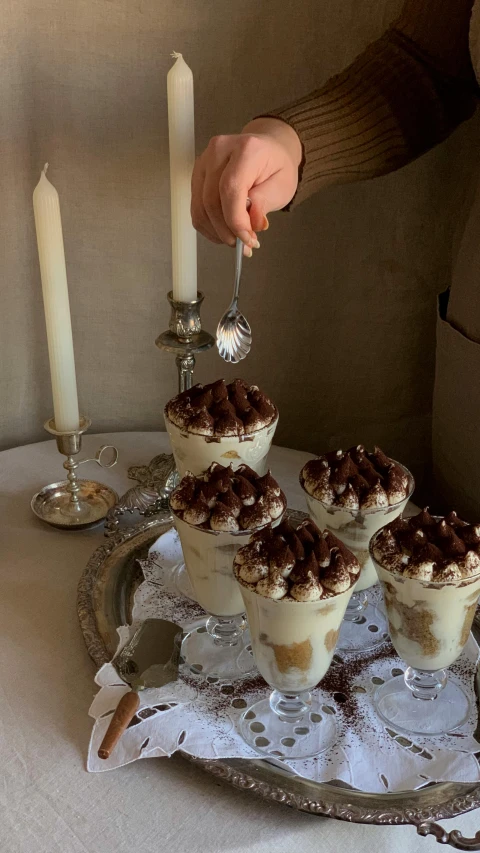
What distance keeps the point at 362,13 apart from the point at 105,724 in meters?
1.04

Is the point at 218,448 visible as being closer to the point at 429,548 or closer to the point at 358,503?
the point at 358,503

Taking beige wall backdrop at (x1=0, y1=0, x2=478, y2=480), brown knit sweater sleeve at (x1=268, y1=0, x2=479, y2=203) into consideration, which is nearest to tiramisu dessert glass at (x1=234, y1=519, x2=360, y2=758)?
brown knit sweater sleeve at (x1=268, y1=0, x2=479, y2=203)

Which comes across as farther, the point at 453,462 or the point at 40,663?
the point at 453,462

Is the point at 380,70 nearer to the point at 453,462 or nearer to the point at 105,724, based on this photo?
the point at 453,462

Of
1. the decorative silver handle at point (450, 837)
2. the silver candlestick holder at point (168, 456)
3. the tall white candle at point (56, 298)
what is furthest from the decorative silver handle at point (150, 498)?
the decorative silver handle at point (450, 837)

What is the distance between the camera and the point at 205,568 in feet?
2.61

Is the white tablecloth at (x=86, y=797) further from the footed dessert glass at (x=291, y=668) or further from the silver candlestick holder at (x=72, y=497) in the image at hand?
the silver candlestick holder at (x=72, y=497)

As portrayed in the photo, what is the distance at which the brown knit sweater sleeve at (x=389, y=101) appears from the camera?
3.15 feet

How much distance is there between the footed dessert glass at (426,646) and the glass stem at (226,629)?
0.54 feet

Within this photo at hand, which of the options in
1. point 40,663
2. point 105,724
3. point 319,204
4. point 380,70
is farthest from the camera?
point 319,204

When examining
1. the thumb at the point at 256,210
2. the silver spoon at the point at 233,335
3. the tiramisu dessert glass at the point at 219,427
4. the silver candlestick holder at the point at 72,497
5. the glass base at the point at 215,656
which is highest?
the thumb at the point at 256,210

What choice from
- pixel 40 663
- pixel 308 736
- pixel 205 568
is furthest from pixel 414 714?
pixel 40 663

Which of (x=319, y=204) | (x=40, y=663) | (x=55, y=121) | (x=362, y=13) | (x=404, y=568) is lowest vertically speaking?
(x=40, y=663)

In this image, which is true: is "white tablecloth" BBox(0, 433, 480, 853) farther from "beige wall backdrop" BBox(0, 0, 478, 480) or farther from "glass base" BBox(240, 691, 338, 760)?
"beige wall backdrop" BBox(0, 0, 478, 480)
